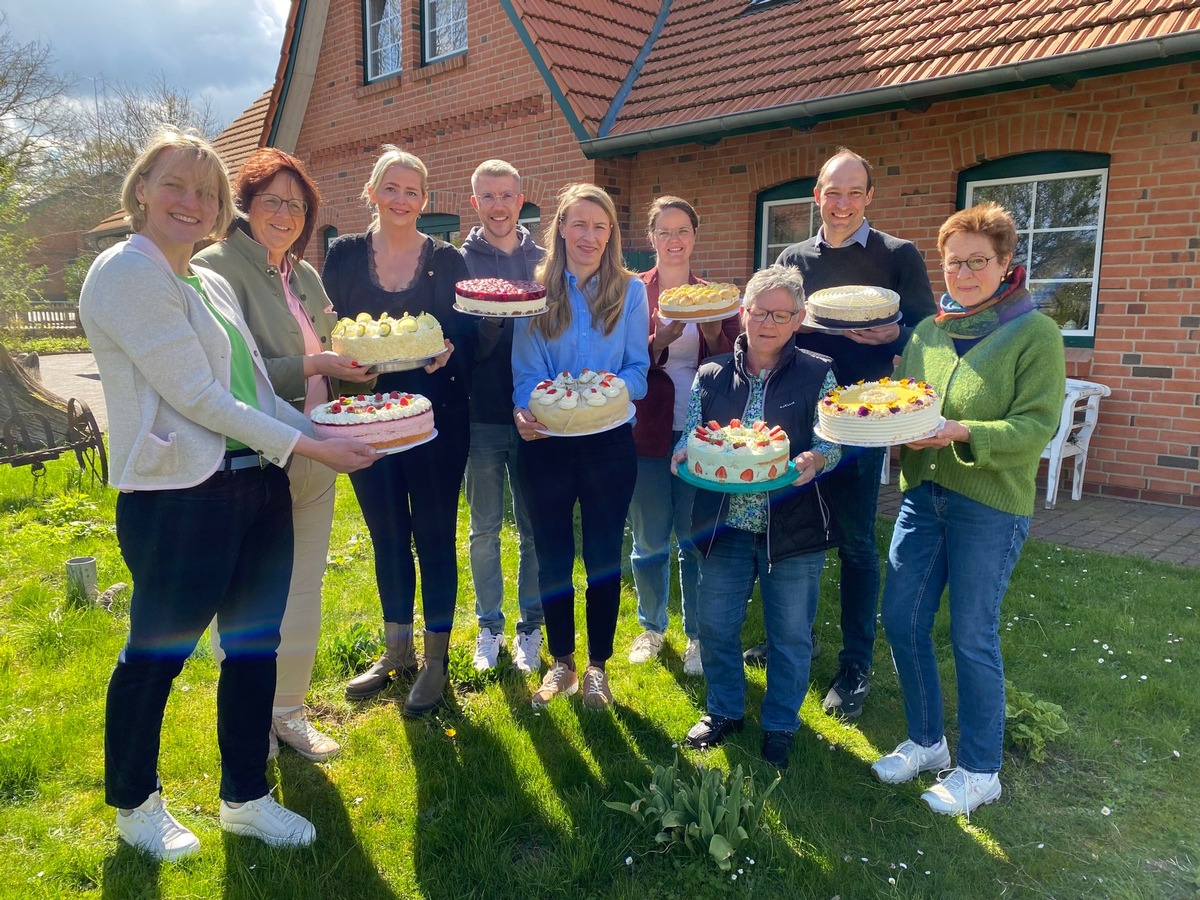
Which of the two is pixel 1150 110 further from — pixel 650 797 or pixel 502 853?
pixel 502 853

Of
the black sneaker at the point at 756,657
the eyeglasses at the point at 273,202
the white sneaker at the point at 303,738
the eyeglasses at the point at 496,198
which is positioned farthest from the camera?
the black sneaker at the point at 756,657

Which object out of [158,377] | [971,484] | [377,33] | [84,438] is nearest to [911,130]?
[971,484]

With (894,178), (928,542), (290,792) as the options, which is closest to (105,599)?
(290,792)

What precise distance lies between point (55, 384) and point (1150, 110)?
64.2ft

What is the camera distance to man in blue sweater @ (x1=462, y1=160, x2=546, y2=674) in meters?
3.63

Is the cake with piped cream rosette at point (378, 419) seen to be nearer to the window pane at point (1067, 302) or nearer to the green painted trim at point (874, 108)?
the green painted trim at point (874, 108)

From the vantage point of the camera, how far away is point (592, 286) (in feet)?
11.2

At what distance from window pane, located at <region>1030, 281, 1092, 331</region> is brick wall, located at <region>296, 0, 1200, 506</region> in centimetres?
27

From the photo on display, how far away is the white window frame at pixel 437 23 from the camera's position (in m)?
10.1

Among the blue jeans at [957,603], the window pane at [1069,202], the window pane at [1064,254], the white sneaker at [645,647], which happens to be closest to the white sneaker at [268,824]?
the white sneaker at [645,647]

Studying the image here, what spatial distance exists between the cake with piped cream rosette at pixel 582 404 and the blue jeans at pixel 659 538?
2.34 feet

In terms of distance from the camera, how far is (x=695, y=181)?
846 cm

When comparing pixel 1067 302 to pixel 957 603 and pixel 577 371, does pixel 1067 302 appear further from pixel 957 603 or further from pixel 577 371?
pixel 577 371

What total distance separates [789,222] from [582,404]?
19.5ft
